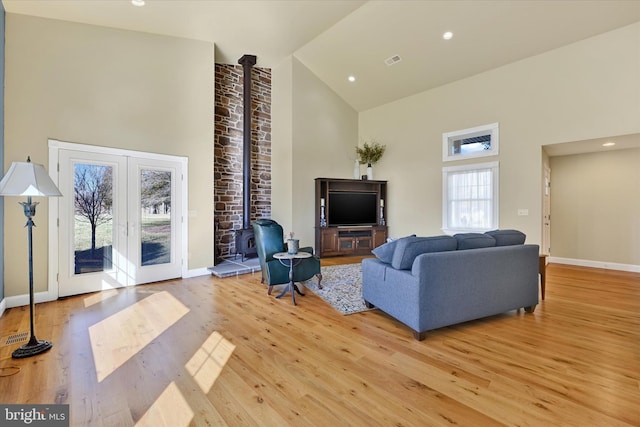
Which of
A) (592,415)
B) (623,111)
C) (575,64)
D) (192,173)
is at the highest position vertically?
(575,64)

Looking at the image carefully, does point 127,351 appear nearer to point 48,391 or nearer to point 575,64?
point 48,391

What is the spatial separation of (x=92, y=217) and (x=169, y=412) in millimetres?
3629

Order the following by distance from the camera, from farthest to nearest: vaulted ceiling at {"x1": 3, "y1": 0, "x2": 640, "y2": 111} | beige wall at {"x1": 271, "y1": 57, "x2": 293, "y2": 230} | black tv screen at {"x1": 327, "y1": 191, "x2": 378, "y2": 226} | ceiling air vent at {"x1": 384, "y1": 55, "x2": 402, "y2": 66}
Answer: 1. black tv screen at {"x1": 327, "y1": 191, "x2": 378, "y2": 226}
2. beige wall at {"x1": 271, "y1": 57, "x2": 293, "y2": 230}
3. ceiling air vent at {"x1": 384, "y1": 55, "x2": 402, "y2": 66}
4. vaulted ceiling at {"x1": 3, "y1": 0, "x2": 640, "y2": 111}

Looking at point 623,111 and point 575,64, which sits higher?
point 575,64

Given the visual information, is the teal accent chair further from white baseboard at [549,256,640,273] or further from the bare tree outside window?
white baseboard at [549,256,640,273]

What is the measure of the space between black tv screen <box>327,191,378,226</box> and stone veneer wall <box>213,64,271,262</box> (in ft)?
5.39

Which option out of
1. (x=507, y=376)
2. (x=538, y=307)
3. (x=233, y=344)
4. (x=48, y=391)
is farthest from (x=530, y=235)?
(x=48, y=391)

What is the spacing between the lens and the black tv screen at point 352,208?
23.7ft

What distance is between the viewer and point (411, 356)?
95.9 inches

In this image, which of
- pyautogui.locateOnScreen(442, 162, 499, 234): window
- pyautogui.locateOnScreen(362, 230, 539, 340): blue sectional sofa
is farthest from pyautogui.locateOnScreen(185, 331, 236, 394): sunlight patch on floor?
pyautogui.locateOnScreen(442, 162, 499, 234): window

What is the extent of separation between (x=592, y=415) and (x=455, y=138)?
5.80 metres

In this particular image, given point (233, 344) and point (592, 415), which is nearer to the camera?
point (592, 415)

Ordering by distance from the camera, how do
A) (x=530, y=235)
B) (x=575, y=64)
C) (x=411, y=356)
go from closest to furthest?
(x=411, y=356) → (x=575, y=64) → (x=530, y=235)

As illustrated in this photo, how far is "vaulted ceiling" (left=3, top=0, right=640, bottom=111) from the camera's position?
165 inches
